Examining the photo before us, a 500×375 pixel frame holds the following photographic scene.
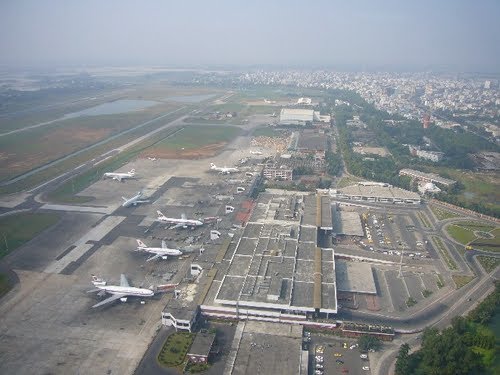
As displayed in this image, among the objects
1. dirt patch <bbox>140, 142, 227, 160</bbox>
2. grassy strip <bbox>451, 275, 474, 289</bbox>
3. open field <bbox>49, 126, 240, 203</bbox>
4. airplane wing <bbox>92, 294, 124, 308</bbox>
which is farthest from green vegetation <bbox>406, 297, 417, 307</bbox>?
dirt patch <bbox>140, 142, 227, 160</bbox>

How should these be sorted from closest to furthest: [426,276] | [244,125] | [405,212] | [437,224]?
[426,276]
[437,224]
[405,212]
[244,125]

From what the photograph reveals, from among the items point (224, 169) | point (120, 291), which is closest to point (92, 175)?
point (224, 169)

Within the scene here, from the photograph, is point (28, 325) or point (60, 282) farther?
point (60, 282)

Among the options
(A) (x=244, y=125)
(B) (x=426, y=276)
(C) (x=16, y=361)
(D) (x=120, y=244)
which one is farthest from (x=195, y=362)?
(A) (x=244, y=125)

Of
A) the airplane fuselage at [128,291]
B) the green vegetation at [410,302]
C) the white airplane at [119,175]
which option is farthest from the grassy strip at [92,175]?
the green vegetation at [410,302]

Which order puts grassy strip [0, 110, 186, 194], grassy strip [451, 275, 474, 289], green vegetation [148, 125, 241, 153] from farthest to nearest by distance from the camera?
green vegetation [148, 125, 241, 153]
grassy strip [0, 110, 186, 194]
grassy strip [451, 275, 474, 289]

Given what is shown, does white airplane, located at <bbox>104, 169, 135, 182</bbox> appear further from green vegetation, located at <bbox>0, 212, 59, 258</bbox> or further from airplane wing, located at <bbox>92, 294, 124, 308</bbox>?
airplane wing, located at <bbox>92, 294, 124, 308</bbox>

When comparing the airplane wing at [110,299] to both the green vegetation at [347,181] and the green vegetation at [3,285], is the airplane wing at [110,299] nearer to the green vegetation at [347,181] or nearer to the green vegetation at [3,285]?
the green vegetation at [3,285]

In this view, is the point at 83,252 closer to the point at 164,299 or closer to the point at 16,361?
the point at 164,299
